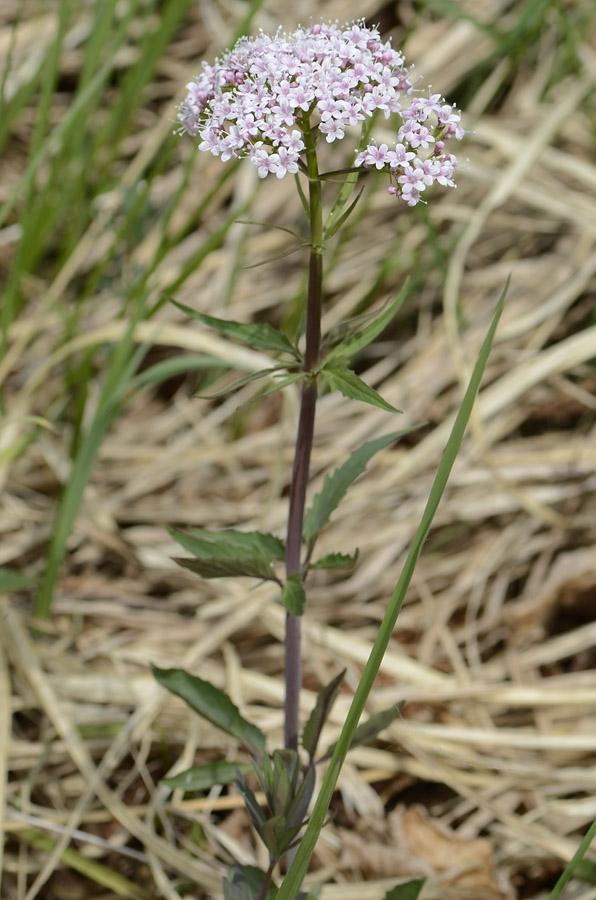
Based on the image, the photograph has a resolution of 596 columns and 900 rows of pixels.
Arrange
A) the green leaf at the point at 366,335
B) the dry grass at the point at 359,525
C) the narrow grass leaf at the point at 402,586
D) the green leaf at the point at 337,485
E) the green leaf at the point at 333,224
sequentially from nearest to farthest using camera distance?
the narrow grass leaf at the point at 402,586 → the green leaf at the point at 333,224 → the green leaf at the point at 366,335 → the green leaf at the point at 337,485 → the dry grass at the point at 359,525

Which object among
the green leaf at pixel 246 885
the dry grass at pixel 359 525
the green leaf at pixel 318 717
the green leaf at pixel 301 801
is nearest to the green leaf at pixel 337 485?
the green leaf at pixel 318 717

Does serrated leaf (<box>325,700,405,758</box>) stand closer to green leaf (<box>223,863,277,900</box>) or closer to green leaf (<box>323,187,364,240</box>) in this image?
green leaf (<box>223,863,277,900</box>)

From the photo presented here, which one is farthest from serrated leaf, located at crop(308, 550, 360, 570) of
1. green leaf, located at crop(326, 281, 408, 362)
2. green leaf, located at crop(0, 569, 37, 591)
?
green leaf, located at crop(0, 569, 37, 591)

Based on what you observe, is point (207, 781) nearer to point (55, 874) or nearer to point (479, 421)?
point (55, 874)

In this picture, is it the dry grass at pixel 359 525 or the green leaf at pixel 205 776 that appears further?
the dry grass at pixel 359 525

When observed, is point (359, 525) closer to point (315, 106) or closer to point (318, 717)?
point (318, 717)

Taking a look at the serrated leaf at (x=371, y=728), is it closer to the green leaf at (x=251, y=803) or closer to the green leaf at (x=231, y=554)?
the green leaf at (x=251, y=803)

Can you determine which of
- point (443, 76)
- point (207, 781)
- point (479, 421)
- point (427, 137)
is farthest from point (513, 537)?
point (443, 76)
